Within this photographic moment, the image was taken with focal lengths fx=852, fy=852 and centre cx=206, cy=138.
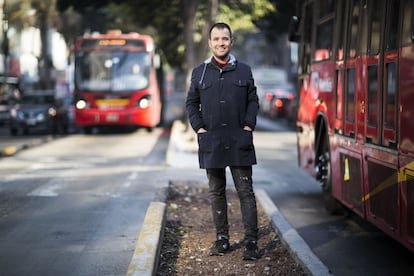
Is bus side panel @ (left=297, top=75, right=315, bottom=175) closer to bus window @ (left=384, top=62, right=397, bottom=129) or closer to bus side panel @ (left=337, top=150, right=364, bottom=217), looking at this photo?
bus side panel @ (left=337, top=150, right=364, bottom=217)

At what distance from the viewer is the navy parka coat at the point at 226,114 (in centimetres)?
729

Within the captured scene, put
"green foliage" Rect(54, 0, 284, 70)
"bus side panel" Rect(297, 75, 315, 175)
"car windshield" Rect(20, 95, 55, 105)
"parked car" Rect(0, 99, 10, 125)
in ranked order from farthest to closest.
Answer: "parked car" Rect(0, 99, 10, 125)
"car windshield" Rect(20, 95, 55, 105)
"green foliage" Rect(54, 0, 284, 70)
"bus side panel" Rect(297, 75, 315, 175)

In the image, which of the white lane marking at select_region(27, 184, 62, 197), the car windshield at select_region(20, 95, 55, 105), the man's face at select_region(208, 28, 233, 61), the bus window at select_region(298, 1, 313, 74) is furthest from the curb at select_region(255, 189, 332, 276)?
the car windshield at select_region(20, 95, 55, 105)

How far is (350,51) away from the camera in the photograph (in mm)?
9266

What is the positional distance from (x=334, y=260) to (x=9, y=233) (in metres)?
3.33

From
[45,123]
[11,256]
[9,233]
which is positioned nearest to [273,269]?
[11,256]

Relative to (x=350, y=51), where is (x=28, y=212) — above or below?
below

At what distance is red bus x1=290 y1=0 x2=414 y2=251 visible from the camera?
6.74 m

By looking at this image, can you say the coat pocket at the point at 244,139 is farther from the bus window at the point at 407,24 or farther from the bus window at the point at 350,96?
the bus window at the point at 350,96

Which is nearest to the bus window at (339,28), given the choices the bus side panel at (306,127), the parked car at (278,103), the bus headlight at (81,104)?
the bus side panel at (306,127)

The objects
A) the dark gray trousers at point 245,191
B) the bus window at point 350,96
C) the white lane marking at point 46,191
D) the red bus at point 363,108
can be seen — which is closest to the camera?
the red bus at point 363,108

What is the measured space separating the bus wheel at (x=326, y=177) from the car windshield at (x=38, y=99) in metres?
22.5

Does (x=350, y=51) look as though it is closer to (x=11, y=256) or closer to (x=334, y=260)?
(x=334, y=260)

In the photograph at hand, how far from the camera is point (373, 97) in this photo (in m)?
7.87
